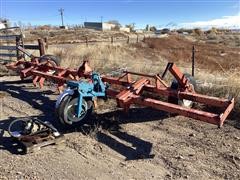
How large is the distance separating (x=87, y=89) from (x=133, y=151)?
62.1 inches

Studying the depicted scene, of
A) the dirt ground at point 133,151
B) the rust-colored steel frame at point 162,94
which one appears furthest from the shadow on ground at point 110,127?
the rust-colored steel frame at point 162,94

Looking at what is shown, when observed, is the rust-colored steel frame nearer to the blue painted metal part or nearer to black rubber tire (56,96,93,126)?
the blue painted metal part

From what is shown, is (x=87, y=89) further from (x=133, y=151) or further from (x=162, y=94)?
(x=133, y=151)

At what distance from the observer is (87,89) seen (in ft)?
20.6

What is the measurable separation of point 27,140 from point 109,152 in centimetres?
130

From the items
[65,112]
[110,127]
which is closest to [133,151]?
[110,127]

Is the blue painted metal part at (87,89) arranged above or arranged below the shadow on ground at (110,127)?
above

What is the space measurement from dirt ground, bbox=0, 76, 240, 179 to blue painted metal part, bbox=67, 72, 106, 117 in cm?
52

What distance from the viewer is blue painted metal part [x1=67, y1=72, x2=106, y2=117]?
608cm

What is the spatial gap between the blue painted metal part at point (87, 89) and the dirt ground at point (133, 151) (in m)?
0.52

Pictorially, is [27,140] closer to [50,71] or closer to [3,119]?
[3,119]

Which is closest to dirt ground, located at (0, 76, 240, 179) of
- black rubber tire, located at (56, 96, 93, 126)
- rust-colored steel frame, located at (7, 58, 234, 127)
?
black rubber tire, located at (56, 96, 93, 126)

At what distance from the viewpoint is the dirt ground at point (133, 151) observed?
462cm

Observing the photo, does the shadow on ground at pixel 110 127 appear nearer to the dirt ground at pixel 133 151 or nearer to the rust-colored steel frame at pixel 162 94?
the dirt ground at pixel 133 151
